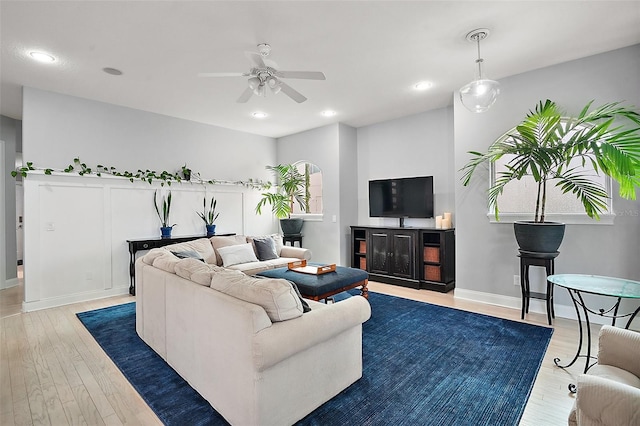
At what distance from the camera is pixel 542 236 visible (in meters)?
3.36

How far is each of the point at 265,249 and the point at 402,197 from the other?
8.45ft

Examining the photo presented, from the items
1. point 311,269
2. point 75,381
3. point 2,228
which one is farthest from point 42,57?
point 311,269

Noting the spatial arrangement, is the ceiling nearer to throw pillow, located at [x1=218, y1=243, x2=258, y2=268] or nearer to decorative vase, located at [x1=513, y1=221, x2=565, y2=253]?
decorative vase, located at [x1=513, y1=221, x2=565, y2=253]

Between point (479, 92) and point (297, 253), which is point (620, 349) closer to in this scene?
point (479, 92)

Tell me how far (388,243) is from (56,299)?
5005 millimetres

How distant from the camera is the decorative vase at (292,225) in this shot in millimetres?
6516

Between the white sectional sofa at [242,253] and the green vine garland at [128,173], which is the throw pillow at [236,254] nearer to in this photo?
the white sectional sofa at [242,253]

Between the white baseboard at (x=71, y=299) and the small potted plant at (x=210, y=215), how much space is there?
161 centimetres

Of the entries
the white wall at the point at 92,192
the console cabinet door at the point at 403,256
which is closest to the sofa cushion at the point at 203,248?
the white wall at the point at 92,192

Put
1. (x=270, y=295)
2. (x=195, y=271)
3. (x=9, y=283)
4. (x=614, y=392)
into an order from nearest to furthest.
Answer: (x=614, y=392) → (x=270, y=295) → (x=195, y=271) → (x=9, y=283)

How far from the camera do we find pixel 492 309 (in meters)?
4.02

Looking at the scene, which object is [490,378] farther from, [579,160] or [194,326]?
[579,160]

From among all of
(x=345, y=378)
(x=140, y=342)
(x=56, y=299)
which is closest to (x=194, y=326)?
(x=345, y=378)

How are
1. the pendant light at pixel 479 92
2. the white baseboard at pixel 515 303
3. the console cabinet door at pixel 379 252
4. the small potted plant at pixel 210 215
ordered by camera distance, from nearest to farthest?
the pendant light at pixel 479 92, the white baseboard at pixel 515 303, the console cabinet door at pixel 379 252, the small potted plant at pixel 210 215
